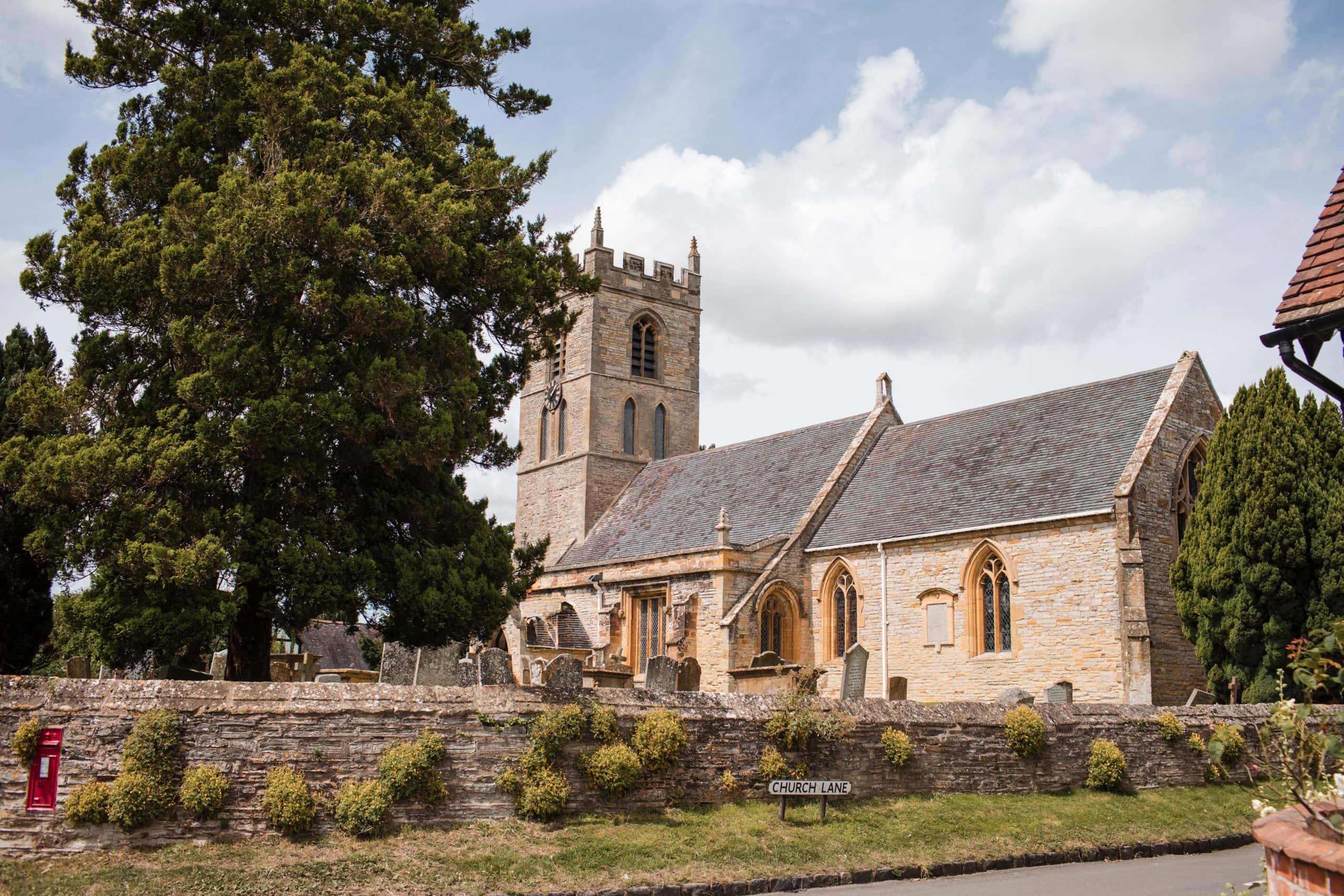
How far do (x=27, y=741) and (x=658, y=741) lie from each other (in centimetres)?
664

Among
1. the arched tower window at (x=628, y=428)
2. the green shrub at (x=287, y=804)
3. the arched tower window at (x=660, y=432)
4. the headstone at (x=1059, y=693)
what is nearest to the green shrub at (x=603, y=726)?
the green shrub at (x=287, y=804)

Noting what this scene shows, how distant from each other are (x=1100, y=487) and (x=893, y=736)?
11273mm

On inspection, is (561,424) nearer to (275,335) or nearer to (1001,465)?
(1001,465)

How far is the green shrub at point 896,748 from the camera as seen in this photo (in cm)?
1455

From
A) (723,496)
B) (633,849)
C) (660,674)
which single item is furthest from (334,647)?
(633,849)

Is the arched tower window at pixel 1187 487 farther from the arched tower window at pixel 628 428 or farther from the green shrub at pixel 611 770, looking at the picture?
the arched tower window at pixel 628 428

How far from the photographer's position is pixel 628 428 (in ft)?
138

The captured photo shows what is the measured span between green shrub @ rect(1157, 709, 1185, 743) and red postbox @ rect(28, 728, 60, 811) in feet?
47.9

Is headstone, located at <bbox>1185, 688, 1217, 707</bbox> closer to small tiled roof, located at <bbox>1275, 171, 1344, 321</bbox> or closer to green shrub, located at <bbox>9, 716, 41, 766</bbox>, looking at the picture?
small tiled roof, located at <bbox>1275, 171, 1344, 321</bbox>

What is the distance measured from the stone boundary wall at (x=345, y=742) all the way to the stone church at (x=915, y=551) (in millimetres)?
4252

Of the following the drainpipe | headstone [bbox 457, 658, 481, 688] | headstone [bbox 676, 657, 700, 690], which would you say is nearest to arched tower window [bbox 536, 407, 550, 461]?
the drainpipe

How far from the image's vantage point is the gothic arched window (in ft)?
80.0

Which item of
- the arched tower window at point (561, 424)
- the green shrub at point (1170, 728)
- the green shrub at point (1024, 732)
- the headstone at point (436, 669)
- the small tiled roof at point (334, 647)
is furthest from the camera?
the small tiled roof at point (334, 647)

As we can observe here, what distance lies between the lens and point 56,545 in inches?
562
